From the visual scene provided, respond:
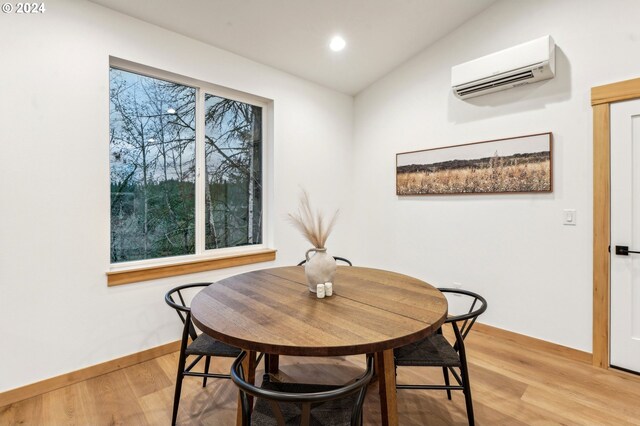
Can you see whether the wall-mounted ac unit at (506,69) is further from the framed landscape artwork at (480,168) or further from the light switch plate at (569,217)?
the light switch plate at (569,217)

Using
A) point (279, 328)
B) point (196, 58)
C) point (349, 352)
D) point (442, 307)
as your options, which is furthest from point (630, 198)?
point (196, 58)

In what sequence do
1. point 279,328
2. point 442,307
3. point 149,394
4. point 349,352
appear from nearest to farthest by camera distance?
point 349,352, point 279,328, point 442,307, point 149,394

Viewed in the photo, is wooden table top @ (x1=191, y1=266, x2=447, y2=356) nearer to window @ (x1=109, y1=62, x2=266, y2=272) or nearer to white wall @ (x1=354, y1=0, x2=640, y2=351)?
window @ (x1=109, y1=62, x2=266, y2=272)

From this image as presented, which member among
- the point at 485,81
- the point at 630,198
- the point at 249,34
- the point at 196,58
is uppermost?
the point at 249,34

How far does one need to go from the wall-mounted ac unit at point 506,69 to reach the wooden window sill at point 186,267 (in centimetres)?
244

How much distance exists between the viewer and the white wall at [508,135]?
2473 mm

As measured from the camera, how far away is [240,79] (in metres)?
3.07

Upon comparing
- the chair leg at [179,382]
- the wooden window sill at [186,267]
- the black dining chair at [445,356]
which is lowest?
the chair leg at [179,382]

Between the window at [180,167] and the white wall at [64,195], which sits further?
the window at [180,167]

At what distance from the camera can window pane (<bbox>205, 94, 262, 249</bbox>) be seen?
303cm

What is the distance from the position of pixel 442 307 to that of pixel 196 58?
2693 mm

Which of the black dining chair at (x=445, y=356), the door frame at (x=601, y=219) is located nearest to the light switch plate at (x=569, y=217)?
the door frame at (x=601, y=219)

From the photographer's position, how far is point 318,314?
1.45m

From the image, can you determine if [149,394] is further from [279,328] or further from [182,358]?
[279,328]
